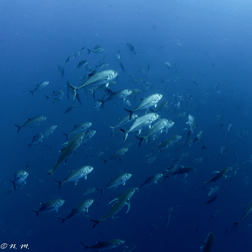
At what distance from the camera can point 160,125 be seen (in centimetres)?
458

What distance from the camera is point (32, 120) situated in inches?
270

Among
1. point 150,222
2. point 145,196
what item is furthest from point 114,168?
point 150,222

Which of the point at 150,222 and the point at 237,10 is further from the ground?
the point at 237,10

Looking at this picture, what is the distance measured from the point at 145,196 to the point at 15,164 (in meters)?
13.4

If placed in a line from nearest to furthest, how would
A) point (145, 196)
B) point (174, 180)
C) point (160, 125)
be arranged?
1. point (160, 125)
2. point (145, 196)
3. point (174, 180)

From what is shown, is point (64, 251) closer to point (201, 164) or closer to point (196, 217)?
point (196, 217)

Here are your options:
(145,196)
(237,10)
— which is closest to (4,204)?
(145,196)

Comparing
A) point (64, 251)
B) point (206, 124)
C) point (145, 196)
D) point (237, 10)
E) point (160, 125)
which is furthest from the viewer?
point (237, 10)

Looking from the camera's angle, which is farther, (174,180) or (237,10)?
(237,10)

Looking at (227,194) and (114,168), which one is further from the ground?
(114,168)

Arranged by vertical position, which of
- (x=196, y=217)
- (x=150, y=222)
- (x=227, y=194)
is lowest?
(x=227, y=194)

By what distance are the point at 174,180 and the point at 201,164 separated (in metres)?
3.63

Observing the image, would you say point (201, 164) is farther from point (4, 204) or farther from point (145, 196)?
point (4, 204)

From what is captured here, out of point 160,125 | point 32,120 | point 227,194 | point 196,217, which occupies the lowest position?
point 227,194
